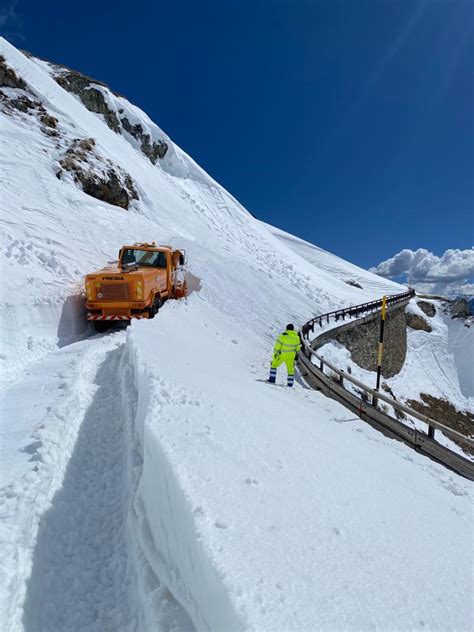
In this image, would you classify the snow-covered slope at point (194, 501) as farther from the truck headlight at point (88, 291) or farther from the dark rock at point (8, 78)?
the dark rock at point (8, 78)

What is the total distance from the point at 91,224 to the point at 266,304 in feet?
34.9

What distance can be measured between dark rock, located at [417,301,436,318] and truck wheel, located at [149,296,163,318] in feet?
140

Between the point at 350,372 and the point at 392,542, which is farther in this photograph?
the point at 350,372

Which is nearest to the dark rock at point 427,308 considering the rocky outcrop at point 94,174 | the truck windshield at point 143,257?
the rocky outcrop at point 94,174

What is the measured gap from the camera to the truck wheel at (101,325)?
11154 millimetres

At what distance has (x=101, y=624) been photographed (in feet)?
9.83

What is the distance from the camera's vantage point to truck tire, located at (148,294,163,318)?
38.3 feet

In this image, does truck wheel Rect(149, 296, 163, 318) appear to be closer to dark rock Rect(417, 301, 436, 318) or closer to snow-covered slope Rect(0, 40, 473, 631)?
snow-covered slope Rect(0, 40, 473, 631)

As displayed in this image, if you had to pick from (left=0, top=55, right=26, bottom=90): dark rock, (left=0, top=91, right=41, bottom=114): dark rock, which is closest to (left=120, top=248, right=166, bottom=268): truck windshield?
(left=0, top=91, right=41, bottom=114): dark rock

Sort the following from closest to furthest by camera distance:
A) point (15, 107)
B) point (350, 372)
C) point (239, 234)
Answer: point (350, 372)
point (15, 107)
point (239, 234)

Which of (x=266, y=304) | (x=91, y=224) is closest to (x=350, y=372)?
(x=266, y=304)

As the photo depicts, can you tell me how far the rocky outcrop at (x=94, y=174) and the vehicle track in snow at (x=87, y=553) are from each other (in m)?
20.7

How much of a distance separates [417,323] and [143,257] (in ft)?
122

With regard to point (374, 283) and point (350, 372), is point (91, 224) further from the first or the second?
point (374, 283)
